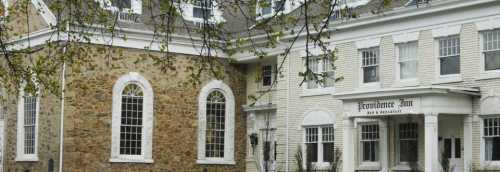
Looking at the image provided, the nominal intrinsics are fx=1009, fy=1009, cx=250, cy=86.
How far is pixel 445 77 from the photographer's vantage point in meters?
30.1

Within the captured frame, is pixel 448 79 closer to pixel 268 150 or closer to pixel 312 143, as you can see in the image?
pixel 312 143

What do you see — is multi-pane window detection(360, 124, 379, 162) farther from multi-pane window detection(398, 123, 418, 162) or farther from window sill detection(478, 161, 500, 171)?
window sill detection(478, 161, 500, 171)

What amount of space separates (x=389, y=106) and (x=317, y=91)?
5.37 m

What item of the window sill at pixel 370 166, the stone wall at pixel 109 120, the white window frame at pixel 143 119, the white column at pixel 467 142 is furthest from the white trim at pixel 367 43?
the white window frame at pixel 143 119

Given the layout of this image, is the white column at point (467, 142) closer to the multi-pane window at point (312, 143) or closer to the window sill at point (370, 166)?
the window sill at point (370, 166)

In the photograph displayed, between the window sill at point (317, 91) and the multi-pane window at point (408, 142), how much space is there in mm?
3619

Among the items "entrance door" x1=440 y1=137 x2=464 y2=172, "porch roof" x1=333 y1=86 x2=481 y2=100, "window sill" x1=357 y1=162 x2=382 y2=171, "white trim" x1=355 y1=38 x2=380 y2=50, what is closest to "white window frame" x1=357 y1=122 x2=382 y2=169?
"window sill" x1=357 y1=162 x2=382 y2=171

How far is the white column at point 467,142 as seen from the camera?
2911 centimetres

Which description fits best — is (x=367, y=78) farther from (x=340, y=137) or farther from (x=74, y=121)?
(x=74, y=121)

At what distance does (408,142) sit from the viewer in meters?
31.3

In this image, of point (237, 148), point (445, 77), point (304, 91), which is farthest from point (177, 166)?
point (445, 77)

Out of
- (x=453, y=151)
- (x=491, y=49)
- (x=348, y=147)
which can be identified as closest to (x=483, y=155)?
(x=453, y=151)

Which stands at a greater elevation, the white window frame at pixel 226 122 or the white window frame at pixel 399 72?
the white window frame at pixel 399 72

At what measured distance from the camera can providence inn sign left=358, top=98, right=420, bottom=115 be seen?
95.6 ft
